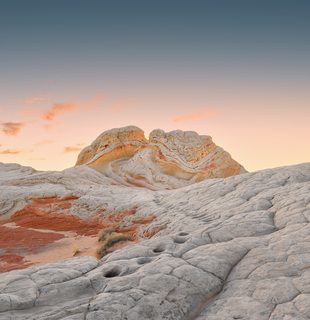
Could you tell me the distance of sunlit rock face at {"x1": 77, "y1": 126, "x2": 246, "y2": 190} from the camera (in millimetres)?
53938

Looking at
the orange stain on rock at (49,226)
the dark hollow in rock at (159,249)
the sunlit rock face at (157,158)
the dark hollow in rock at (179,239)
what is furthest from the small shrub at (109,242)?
the sunlit rock face at (157,158)

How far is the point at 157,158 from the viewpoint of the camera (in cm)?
5681

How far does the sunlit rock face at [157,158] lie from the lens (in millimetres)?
53938

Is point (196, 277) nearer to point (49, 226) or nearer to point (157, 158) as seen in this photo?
point (49, 226)

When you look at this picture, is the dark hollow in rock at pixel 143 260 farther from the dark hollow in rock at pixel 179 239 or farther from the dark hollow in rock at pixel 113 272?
the dark hollow in rock at pixel 179 239

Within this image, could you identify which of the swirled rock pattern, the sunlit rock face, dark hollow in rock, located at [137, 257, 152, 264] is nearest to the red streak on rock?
the swirled rock pattern

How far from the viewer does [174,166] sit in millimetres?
55562

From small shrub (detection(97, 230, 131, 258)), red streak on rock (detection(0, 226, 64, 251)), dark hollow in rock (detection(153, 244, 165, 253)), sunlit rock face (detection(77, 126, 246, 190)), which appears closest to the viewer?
dark hollow in rock (detection(153, 244, 165, 253))

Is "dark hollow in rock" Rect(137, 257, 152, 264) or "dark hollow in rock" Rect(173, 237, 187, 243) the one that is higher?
"dark hollow in rock" Rect(173, 237, 187, 243)

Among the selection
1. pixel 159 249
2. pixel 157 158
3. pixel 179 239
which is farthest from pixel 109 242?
pixel 157 158

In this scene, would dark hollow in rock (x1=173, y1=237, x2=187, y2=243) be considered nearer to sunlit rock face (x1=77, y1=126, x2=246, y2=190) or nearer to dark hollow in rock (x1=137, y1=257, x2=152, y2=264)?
dark hollow in rock (x1=137, y1=257, x2=152, y2=264)

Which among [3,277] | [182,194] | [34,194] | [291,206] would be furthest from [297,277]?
[34,194]

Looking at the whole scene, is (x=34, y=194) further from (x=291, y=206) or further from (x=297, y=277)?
(x=297, y=277)

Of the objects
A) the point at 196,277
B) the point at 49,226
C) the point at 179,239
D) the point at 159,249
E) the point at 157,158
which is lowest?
the point at 196,277
